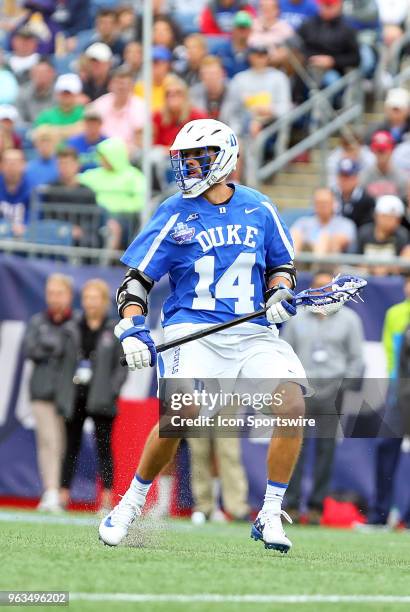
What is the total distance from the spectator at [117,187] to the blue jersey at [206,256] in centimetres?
509

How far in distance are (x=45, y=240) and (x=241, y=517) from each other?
305 cm

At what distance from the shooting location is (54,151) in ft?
48.3

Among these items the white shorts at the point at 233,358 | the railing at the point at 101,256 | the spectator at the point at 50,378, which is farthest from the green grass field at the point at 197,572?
the railing at the point at 101,256

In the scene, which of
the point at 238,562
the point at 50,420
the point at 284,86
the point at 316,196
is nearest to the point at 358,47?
the point at 284,86

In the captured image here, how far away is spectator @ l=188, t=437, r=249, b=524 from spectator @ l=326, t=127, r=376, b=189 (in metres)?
3.58

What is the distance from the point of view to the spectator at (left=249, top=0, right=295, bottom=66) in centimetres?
1633

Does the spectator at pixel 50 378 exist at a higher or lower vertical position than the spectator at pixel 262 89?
lower

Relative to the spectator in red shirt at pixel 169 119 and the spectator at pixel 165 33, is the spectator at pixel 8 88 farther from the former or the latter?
the spectator in red shirt at pixel 169 119

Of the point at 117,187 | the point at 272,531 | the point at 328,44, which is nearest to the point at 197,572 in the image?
the point at 272,531

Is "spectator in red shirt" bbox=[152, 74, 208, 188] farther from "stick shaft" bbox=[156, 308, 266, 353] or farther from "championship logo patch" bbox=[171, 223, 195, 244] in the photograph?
"stick shaft" bbox=[156, 308, 266, 353]

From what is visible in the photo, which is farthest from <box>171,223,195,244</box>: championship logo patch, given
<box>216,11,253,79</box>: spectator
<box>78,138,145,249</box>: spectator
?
<box>216,11,253,79</box>: spectator

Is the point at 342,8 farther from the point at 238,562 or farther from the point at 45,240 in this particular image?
the point at 238,562

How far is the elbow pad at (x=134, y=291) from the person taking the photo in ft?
24.8

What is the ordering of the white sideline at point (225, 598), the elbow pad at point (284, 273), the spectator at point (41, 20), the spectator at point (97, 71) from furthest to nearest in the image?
the spectator at point (41, 20) < the spectator at point (97, 71) < the elbow pad at point (284, 273) < the white sideline at point (225, 598)
